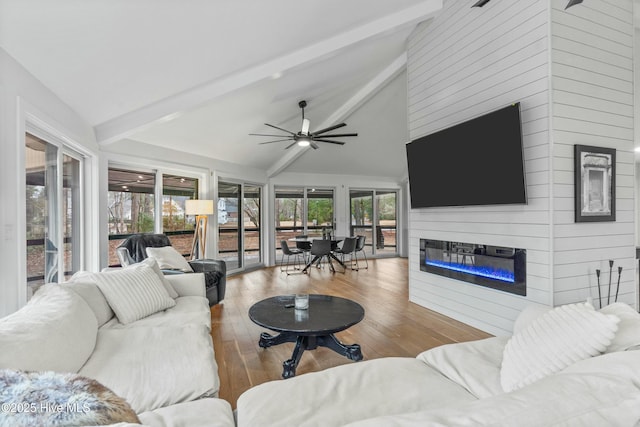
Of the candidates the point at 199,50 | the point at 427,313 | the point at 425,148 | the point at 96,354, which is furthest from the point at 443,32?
the point at 96,354

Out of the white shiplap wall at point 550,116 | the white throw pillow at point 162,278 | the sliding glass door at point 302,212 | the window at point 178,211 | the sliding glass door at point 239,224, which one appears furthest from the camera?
the sliding glass door at point 302,212

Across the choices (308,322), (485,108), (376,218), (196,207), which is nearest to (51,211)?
(196,207)

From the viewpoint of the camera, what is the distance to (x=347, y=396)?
52.4 inches

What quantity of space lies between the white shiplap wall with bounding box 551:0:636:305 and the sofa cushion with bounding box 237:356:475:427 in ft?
6.52

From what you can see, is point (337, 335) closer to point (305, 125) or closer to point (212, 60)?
point (212, 60)

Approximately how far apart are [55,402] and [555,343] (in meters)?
1.65

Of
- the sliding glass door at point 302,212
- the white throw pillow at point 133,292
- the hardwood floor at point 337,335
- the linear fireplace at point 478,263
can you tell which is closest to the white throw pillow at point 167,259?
the hardwood floor at point 337,335

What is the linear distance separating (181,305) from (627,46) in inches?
188

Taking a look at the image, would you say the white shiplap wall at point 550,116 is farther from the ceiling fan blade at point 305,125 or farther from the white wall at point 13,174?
the white wall at point 13,174

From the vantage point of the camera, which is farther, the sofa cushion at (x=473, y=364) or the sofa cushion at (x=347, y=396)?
the sofa cushion at (x=473, y=364)

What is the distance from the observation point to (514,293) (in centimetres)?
302

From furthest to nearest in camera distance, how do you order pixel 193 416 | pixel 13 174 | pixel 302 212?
pixel 302 212, pixel 13 174, pixel 193 416

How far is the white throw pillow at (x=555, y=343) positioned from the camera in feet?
3.94

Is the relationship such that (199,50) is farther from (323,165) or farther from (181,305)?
(323,165)
